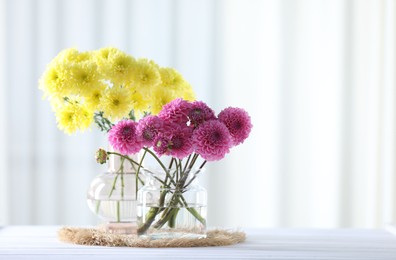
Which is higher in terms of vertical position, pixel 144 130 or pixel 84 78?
pixel 84 78

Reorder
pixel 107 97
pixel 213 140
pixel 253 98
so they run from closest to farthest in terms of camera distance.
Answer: pixel 213 140 → pixel 107 97 → pixel 253 98

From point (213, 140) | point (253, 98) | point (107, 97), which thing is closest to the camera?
point (213, 140)

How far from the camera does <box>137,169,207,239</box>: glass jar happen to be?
60.5 inches

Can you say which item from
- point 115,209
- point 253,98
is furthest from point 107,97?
point 253,98

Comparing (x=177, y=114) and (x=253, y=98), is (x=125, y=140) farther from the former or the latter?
(x=253, y=98)

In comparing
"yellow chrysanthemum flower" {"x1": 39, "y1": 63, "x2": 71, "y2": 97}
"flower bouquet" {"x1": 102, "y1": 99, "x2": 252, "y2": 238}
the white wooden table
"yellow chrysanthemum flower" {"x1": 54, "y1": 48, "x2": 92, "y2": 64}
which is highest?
"yellow chrysanthemum flower" {"x1": 54, "y1": 48, "x2": 92, "y2": 64}

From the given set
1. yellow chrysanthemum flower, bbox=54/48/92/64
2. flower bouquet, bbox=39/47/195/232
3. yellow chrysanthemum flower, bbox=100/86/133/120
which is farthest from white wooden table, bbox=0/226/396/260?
yellow chrysanthemum flower, bbox=54/48/92/64

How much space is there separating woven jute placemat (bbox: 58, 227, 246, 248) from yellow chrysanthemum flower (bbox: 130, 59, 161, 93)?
0.31 meters

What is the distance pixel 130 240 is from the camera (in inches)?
60.2

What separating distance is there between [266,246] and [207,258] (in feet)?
0.70

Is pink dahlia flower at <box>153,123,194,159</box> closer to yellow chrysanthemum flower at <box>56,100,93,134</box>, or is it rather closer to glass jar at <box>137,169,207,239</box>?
glass jar at <box>137,169,207,239</box>

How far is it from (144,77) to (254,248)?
415 mm

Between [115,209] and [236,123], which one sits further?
[115,209]

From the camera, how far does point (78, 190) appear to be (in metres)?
3.35
